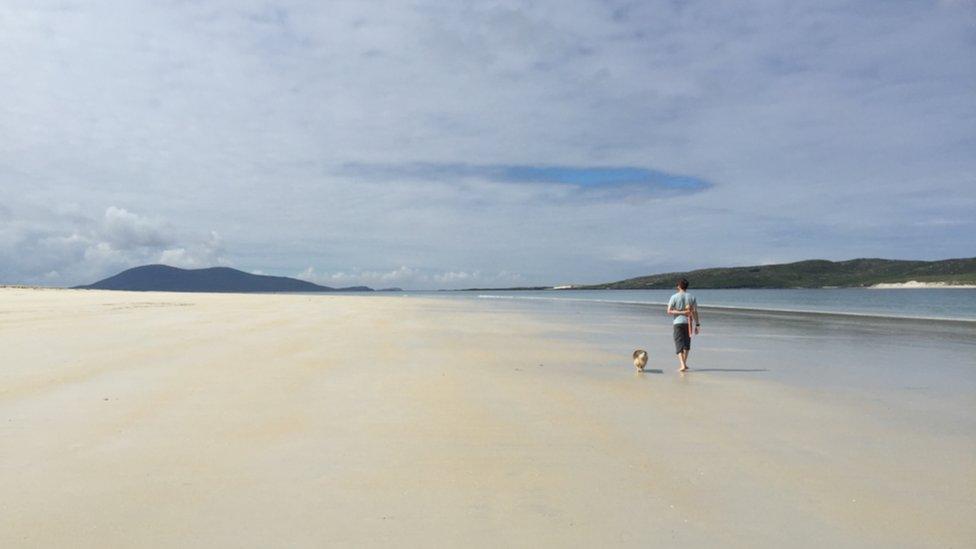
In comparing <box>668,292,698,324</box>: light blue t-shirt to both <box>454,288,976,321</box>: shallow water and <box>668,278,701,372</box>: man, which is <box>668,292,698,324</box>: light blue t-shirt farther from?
<box>454,288,976,321</box>: shallow water

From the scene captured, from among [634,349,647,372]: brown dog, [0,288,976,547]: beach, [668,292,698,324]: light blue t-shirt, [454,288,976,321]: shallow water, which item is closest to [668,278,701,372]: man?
[668,292,698,324]: light blue t-shirt

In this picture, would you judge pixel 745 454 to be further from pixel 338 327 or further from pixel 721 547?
pixel 338 327

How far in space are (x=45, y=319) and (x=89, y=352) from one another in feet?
36.1

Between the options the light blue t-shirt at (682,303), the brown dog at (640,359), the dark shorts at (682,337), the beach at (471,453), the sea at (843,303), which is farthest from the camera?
the sea at (843,303)

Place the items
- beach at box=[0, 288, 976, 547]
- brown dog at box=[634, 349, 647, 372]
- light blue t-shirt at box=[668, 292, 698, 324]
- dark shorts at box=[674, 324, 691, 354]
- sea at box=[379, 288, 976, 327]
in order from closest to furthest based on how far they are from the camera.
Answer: beach at box=[0, 288, 976, 547], brown dog at box=[634, 349, 647, 372], dark shorts at box=[674, 324, 691, 354], light blue t-shirt at box=[668, 292, 698, 324], sea at box=[379, 288, 976, 327]

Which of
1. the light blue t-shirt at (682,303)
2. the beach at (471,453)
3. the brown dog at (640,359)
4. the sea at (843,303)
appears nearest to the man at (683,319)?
the light blue t-shirt at (682,303)

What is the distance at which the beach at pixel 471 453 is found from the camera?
4285 mm

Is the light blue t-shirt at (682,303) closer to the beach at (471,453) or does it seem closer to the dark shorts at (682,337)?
the dark shorts at (682,337)

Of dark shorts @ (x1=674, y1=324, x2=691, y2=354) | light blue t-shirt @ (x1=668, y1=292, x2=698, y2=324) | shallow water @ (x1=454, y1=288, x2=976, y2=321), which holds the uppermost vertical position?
light blue t-shirt @ (x1=668, y1=292, x2=698, y2=324)

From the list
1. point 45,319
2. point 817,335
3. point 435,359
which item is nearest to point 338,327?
point 435,359

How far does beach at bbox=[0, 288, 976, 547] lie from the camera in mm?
4285

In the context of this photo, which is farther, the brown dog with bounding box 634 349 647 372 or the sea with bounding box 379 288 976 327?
the sea with bounding box 379 288 976 327

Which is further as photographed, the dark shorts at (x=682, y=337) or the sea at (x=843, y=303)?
the sea at (x=843, y=303)

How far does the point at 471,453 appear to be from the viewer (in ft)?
20.0
